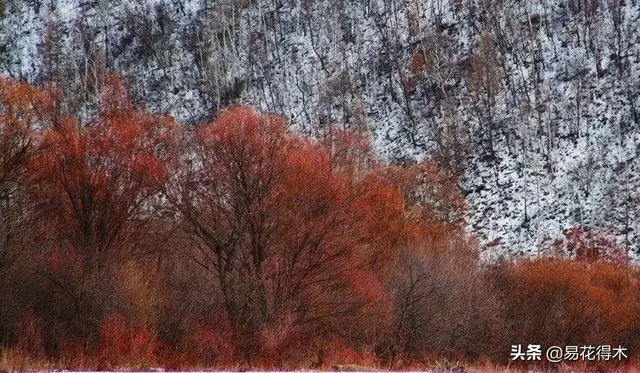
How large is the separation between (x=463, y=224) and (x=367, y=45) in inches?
1027

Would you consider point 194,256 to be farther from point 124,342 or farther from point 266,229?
point 124,342

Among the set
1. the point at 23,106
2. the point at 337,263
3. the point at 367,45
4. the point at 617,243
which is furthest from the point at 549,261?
the point at 367,45

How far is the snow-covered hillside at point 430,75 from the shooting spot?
48.3m

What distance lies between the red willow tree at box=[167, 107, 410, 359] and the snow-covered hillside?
25908 mm

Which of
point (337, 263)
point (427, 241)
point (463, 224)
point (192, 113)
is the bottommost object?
point (337, 263)

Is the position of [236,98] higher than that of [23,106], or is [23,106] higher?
[236,98]

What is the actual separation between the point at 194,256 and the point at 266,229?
115 inches

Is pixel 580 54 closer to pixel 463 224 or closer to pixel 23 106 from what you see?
pixel 463 224

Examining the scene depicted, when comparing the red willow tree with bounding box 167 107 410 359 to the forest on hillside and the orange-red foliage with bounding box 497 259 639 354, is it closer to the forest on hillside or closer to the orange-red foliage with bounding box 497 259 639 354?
the forest on hillside

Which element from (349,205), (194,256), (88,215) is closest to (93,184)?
(88,215)

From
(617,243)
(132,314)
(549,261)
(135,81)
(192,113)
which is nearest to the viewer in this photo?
(132,314)

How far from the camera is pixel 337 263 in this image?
21.1 metres

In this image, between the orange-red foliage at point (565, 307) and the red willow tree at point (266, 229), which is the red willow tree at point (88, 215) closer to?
the red willow tree at point (266, 229)

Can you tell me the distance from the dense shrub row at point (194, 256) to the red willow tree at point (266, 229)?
0.04 meters
